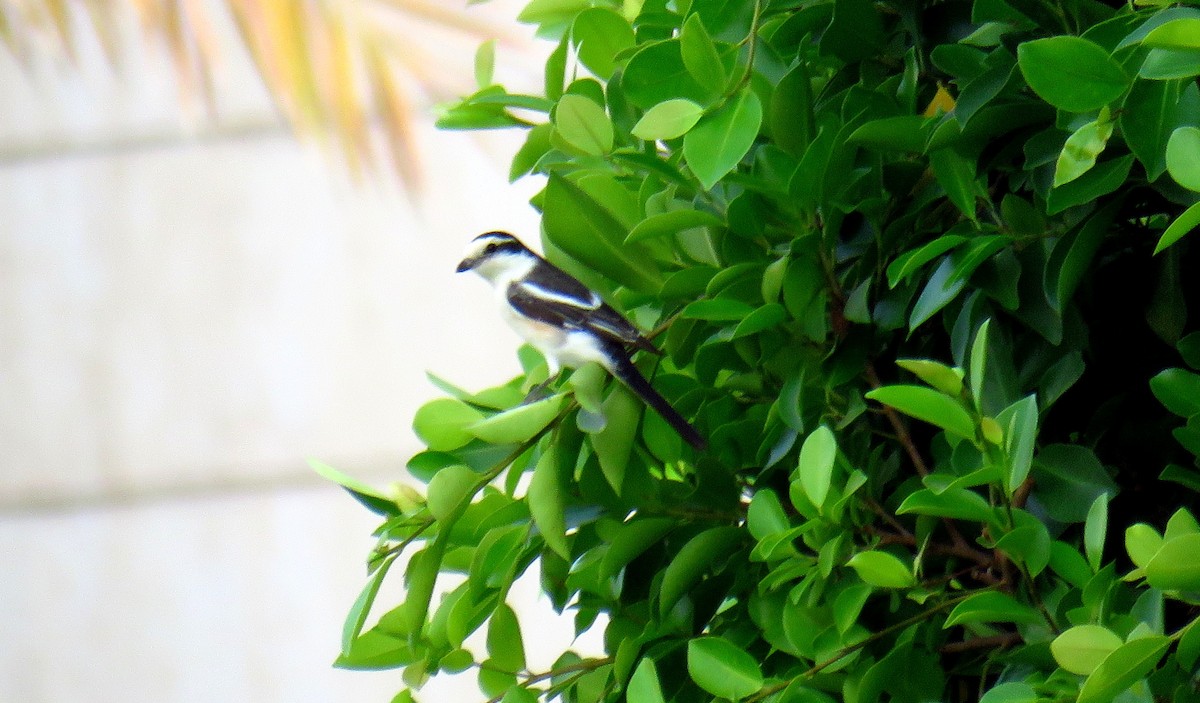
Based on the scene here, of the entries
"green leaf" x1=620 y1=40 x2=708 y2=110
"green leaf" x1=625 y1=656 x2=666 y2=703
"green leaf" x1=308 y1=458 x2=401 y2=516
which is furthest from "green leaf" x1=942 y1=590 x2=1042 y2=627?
"green leaf" x1=308 y1=458 x2=401 y2=516

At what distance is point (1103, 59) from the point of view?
86cm

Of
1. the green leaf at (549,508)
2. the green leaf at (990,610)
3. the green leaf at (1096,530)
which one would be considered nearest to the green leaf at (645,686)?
the green leaf at (549,508)

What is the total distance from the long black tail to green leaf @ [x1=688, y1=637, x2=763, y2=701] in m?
0.18

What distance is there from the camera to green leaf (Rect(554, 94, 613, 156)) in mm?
1075

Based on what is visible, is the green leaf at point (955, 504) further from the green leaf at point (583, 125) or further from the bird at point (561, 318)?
the green leaf at point (583, 125)

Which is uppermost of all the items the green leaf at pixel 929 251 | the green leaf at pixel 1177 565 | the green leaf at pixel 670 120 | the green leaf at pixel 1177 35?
the green leaf at pixel 1177 35

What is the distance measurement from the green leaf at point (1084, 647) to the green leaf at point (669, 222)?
1.44ft

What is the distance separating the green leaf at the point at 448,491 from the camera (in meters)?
1.03

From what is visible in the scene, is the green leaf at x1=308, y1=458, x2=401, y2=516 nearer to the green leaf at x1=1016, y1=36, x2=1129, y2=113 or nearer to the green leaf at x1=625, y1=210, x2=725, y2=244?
the green leaf at x1=625, y1=210, x2=725, y2=244

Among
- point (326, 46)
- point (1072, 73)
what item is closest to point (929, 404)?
point (1072, 73)

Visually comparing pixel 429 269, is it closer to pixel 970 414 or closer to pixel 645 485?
pixel 645 485

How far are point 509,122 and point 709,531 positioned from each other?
0.49 m

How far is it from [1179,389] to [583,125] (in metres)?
0.53

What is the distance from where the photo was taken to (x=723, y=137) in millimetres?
945
